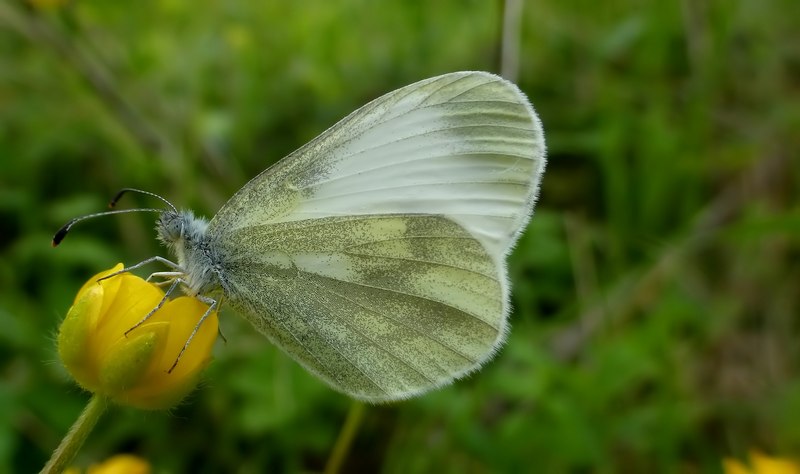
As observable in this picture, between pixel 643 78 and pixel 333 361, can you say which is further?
pixel 643 78

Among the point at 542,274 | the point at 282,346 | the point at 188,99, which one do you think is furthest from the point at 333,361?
the point at 188,99

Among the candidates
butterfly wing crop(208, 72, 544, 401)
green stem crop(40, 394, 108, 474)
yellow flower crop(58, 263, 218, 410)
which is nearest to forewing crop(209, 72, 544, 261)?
butterfly wing crop(208, 72, 544, 401)

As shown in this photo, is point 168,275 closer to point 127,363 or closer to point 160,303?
point 160,303

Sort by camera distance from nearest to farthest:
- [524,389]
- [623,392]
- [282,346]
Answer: [282,346] → [524,389] → [623,392]

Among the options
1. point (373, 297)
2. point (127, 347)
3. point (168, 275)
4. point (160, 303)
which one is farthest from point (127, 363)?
point (373, 297)

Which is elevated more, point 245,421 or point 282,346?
point 282,346

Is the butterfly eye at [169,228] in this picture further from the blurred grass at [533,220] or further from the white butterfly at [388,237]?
the blurred grass at [533,220]

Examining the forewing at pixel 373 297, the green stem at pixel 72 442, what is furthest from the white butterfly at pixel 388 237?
the green stem at pixel 72 442

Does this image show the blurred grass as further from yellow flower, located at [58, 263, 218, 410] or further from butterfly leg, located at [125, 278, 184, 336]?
yellow flower, located at [58, 263, 218, 410]

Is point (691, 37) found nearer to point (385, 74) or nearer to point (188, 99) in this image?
point (385, 74)
